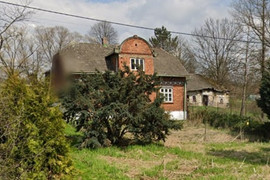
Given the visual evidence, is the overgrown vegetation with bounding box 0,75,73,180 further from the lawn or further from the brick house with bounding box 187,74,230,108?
the brick house with bounding box 187,74,230,108

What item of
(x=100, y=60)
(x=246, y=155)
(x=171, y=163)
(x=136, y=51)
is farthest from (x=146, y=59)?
(x=171, y=163)

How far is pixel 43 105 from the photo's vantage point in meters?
5.36

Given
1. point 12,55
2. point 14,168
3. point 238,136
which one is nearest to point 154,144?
point 238,136

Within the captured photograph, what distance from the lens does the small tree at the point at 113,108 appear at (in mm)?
10430

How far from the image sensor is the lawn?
23.1 feet

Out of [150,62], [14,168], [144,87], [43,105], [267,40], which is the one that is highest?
[267,40]

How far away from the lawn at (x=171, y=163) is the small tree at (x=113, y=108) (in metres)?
0.77

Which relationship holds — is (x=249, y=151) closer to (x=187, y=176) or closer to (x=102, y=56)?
(x=187, y=176)

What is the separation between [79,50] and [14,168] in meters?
18.5

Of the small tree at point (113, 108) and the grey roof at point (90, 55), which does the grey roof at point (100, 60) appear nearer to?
the grey roof at point (90, 55)

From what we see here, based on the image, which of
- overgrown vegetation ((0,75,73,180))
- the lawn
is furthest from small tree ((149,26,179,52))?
overgrown vegetation ((0,75,73,180))

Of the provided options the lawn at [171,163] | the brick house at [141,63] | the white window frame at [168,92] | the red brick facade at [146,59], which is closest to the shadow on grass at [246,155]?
the lawn at [171,163]

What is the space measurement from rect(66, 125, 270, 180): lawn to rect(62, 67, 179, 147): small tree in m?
0.77

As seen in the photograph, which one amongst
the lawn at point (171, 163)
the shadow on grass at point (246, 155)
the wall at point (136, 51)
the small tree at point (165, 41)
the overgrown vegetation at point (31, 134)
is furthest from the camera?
the small tree at point (165, 41)
